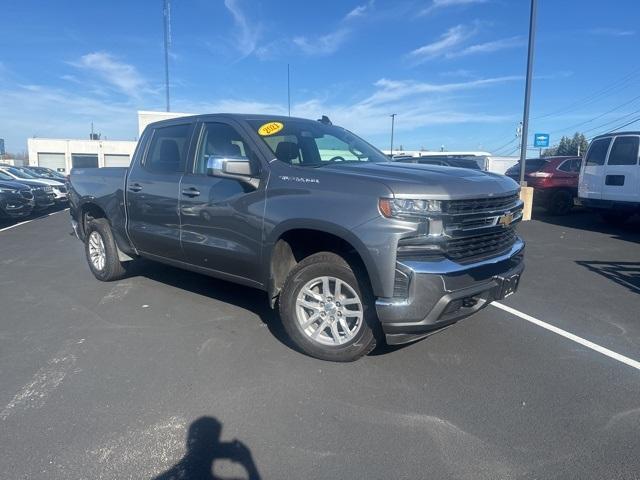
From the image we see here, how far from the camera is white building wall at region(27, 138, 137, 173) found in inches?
2259

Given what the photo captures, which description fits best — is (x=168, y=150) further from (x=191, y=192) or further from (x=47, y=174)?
(x=47, y=174)

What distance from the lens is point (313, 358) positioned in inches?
151

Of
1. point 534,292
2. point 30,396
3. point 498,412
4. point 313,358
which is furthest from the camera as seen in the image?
point 534,292

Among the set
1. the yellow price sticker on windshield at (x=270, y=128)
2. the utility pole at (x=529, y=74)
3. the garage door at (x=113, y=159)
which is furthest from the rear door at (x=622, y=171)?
the garage door at (x=113, y=159)

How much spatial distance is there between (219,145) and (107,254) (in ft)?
8.11

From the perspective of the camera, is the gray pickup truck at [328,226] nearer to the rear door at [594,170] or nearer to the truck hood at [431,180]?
the truck hood at [431,180]

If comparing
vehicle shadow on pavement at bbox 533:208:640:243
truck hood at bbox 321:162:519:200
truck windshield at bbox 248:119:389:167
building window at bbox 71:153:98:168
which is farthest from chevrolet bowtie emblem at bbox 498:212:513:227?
building window at bbox 71:153:98:168

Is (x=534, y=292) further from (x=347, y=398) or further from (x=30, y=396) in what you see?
(x=30, y=396)

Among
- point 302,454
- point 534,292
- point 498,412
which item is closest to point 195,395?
point 302,454

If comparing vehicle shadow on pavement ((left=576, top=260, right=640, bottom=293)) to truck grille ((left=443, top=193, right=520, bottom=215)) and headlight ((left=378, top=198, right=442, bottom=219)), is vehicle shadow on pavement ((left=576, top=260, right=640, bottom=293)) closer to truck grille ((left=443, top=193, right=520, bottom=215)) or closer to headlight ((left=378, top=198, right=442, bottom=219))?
truck grille ((left=443, top=193, right=520, bottom=215))

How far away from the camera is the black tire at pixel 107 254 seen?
5930 mm

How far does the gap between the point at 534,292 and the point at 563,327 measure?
1249mm

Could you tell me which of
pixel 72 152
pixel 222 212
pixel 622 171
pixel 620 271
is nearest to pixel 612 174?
pixel 622 171

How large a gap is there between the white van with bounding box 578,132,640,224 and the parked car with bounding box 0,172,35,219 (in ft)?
47.6
